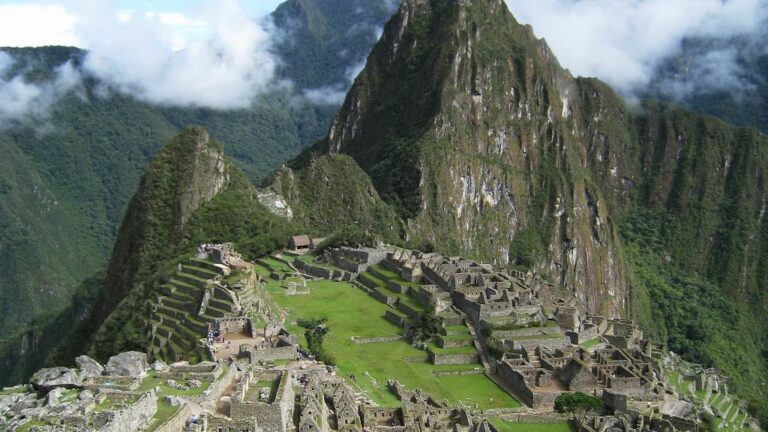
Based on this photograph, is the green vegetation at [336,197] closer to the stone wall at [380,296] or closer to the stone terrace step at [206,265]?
the stone terrace step at [206,265]

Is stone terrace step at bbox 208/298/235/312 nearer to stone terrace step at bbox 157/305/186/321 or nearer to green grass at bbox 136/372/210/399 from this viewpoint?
stone terrace step at bbox 157/305/186/321

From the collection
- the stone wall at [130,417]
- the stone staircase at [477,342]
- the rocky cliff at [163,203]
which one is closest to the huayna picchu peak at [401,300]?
the stone wall at [130,417]

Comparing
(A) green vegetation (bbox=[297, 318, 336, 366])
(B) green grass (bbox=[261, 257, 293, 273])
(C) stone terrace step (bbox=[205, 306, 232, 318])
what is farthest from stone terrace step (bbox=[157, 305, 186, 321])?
(B) green grass (bbox=[261, 257, 293, 273])

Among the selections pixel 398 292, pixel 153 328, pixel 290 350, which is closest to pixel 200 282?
pixel 153 328

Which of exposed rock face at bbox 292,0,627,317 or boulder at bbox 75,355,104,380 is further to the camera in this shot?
exposed rock face at bbox 292,0,627,317

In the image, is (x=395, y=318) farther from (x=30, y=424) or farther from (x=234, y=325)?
(x=30, y=424)

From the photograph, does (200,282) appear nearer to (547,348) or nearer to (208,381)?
(547,348)
